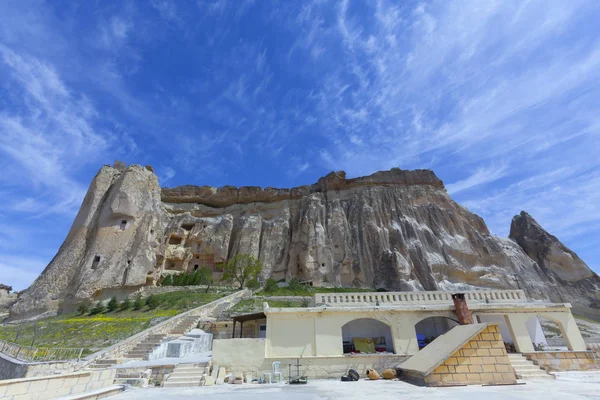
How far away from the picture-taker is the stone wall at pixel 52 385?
19.8 ft

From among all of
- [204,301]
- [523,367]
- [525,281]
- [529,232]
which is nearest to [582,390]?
[523,367]

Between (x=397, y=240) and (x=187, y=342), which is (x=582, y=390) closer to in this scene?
(x=187, y=342)

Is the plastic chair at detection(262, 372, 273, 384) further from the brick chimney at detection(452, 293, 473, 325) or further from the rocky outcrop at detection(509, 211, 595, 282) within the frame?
the rocky outcrop at detection(509, 211, 595, 282)

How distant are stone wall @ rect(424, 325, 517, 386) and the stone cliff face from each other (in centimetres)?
3152

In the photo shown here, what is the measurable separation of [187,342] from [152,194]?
37961 millimetres

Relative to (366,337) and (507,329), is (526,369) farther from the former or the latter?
(366,337)

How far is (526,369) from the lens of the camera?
11.8 metres

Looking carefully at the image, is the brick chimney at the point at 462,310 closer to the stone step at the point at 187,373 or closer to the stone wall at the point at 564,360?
the stone wall at the point at 564,360

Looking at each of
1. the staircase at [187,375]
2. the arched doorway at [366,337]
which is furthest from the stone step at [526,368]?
the staircase at [187,375]

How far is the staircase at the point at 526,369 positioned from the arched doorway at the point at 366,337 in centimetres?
495

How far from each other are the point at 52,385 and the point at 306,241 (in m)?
44.2

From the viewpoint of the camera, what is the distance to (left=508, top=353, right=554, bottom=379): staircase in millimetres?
11280

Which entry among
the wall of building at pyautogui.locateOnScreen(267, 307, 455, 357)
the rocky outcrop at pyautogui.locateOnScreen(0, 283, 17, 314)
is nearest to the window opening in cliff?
the rocky outcrop at pyautogui.locateOnScreen(0, 283, 17, 314)

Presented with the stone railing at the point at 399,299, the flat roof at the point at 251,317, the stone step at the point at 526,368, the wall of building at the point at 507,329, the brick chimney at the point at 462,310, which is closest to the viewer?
the stone step at the point at 526,368
